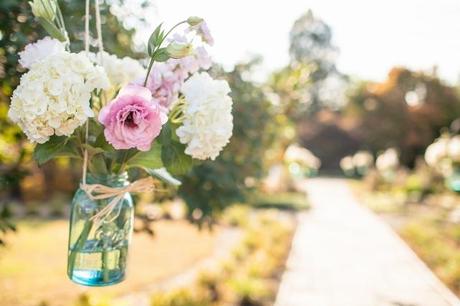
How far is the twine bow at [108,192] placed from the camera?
4.88 ft

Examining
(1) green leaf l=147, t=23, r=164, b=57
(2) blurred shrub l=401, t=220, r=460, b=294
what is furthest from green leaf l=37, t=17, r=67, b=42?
(2) blurred shrub l=401, t=220, r=460, b=294

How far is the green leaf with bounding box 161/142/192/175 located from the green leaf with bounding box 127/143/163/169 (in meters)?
0.04

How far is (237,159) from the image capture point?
3615 millimetres

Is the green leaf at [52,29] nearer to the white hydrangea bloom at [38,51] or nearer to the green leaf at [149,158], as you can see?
the white hydrangea bloom at [38,51]

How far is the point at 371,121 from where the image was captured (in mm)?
30031

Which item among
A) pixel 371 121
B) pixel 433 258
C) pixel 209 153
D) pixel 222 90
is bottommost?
pixel 433 258

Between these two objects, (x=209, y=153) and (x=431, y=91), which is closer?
(x=209, y=153)

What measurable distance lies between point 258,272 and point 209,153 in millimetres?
4605

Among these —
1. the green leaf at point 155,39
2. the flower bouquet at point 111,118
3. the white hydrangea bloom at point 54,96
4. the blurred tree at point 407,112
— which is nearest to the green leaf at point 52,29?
the flower bouquet at point 111,118

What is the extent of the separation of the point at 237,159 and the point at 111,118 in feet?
7.69

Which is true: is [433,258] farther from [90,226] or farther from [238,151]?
[90,226]

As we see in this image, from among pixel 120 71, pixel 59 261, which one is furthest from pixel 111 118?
pixel 59 261

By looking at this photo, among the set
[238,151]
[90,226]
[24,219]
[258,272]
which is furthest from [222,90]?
[24,219]

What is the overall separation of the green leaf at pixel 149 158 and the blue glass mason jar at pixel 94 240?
88 millimetres
